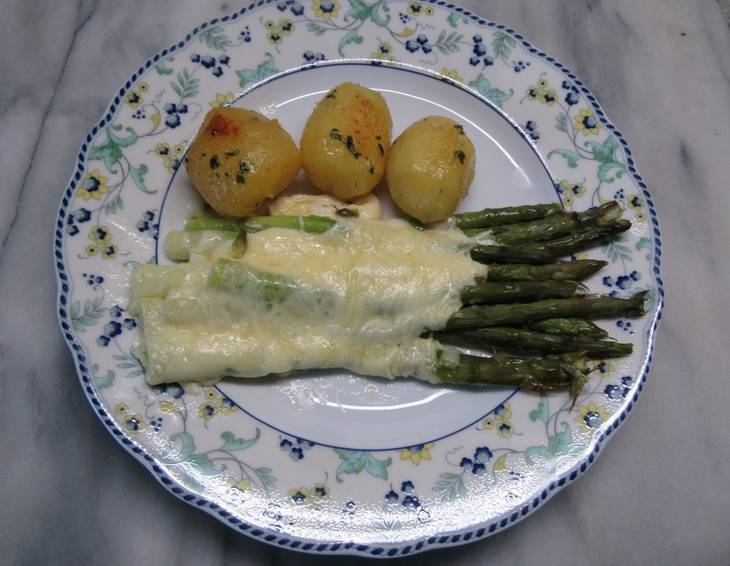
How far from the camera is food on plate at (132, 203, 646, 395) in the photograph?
2.92 m

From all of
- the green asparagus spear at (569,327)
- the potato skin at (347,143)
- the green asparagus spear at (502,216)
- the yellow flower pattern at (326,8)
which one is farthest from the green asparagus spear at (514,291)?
the yellow flower pattern at (326,8)

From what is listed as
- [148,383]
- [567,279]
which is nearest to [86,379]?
[148,383]

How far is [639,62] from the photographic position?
441cm

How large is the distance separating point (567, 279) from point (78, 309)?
2.50 m

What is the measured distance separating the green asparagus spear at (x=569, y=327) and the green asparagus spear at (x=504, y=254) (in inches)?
13.5

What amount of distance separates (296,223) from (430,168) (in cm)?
75

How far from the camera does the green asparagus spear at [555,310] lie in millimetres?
3111

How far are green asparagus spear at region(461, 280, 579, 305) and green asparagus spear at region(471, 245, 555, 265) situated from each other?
13 cm

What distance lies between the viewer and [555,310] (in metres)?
3.16

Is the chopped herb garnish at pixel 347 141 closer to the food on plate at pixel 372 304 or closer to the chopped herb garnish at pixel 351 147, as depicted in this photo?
the chopped herb garnish at pixel 351 147

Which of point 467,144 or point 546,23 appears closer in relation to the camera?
point 467,144

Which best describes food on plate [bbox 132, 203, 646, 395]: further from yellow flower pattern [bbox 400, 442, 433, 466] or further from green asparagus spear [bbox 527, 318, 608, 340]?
yellow flower pattern [bbox 400, 442, 433, 466]

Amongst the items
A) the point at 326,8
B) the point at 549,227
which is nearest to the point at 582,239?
the point at 549,227

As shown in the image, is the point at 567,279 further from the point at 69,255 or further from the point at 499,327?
the point at 69,255
